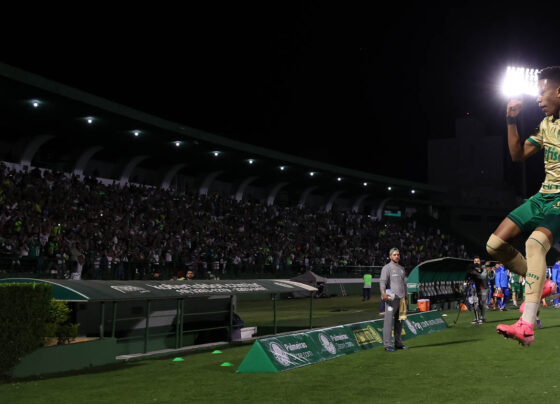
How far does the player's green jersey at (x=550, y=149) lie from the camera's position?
442cm

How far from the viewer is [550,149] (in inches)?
178

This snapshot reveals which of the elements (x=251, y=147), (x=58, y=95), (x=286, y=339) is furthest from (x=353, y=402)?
(x=251, y=147)

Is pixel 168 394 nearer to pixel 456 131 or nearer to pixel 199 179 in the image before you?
pixel 199 179

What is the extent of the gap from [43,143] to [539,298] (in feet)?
111

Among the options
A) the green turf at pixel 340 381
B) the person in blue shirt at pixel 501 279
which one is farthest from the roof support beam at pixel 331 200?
the green turf at pixel 340 381

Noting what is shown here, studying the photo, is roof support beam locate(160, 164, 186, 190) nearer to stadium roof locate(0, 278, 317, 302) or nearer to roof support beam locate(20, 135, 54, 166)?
roof support beam locate(20, 135, 54, 166)

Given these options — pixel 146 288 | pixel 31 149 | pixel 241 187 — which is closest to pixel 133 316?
pixel 146 288

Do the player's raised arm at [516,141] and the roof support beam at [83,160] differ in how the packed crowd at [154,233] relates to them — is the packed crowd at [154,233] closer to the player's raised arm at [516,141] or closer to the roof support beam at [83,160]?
the roof support beam at [83,160]

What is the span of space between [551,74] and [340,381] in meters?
7.24

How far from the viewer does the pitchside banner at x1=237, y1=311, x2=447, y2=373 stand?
37.6 feet

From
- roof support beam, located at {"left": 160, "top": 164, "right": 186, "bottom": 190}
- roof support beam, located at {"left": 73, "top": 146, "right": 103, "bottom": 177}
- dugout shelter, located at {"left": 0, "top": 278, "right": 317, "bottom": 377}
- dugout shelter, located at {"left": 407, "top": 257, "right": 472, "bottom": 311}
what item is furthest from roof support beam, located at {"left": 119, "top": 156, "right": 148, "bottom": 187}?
dugout shelter, located at {"left": 0, "top": 278, "right": 317, "bottom": 377}

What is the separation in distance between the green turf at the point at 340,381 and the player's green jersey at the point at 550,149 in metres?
4.93

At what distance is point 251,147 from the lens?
4400cm

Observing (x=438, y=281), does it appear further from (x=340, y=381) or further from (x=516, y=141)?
(x=516, y=141)
